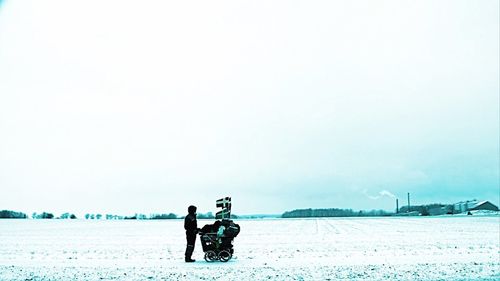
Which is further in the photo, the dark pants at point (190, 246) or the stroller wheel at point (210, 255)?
the stroller wheel at point (210, 255)

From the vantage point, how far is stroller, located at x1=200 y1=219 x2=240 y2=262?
14242 millimetres

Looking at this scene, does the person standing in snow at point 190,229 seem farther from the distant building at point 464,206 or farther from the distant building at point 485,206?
the distant building at point 464,206

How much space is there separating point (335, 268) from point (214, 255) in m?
4.19

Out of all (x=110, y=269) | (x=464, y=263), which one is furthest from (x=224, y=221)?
(x=464, y=263)

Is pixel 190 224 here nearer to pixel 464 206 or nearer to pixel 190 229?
pixel 190 229

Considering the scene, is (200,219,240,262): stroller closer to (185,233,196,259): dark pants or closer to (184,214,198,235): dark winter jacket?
(184,214,198,235): dark winter jacket

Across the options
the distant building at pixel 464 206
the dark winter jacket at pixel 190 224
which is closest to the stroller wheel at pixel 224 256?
the dark winter jacket at pixel 190 224

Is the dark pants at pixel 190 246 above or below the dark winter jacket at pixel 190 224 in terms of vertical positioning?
below

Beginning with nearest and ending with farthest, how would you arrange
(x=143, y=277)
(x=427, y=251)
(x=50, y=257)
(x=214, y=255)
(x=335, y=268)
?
(x=143, y=277) → (x=335, y=268) → (x=214, y=255) → (x=50, y=257) → (x=427, y=251)

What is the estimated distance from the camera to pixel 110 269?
482 inches

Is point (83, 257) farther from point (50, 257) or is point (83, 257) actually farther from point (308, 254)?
point (308, 254)

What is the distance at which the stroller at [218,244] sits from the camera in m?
14.2

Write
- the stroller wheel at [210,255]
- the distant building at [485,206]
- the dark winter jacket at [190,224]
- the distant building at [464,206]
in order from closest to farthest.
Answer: the stroller wheel at [210,255] < the dark winter jacket at [190,224] < the distant building at [485,206] < the distant building at [464,206]

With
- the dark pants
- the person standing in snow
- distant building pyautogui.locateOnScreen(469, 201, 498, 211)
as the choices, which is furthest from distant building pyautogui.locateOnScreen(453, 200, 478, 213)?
the dark pants
